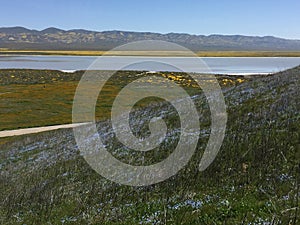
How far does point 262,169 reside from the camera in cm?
1104

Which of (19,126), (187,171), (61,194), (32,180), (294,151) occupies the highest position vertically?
(294,151)

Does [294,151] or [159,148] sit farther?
[159,148]

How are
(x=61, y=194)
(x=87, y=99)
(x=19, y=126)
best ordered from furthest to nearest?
(x=87, y=99)
(x=19, y=126)
(x=61, y=194)

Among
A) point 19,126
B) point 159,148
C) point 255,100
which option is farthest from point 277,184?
point 19,126

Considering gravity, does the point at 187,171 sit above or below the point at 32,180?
above

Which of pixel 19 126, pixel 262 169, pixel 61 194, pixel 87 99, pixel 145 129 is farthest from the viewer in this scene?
pixel 87 99

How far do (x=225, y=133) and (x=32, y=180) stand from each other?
10334 millimetres

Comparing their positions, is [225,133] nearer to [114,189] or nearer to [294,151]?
[294,151]

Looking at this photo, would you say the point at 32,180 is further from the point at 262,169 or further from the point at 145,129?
the point at 262,169

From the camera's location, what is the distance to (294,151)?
11789mm

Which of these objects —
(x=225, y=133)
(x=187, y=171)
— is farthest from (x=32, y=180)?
(x=225, y=133)

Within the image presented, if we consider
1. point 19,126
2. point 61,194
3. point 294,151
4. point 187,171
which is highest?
point 294,151

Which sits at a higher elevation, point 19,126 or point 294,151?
point 294,151

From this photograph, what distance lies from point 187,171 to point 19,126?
5158cm
